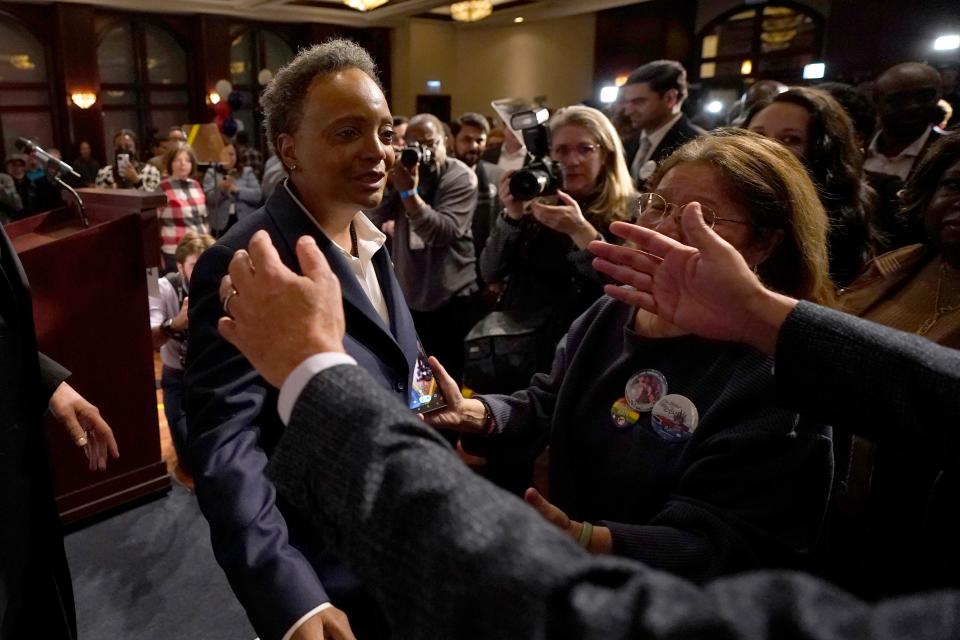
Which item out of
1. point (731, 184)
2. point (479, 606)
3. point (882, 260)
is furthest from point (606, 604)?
point (882, 260)

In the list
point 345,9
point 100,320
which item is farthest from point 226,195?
point 345,9

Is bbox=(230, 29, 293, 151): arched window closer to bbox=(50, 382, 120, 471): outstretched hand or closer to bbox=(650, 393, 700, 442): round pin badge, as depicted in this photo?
bbox=(50, 382, 120, 471): outstretched hand

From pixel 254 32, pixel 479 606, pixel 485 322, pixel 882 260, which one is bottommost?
pixel 485 322

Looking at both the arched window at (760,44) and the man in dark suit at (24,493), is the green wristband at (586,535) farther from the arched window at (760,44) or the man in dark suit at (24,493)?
the arched window at (760,44)

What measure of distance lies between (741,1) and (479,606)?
34.2 ft

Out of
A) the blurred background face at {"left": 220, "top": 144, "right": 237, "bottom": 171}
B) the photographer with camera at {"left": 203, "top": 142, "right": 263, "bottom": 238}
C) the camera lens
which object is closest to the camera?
the camera lens

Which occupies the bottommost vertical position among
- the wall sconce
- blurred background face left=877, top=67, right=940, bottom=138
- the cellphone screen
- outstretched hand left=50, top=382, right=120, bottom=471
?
outstretched hand left=50, top=382, right=120, bottom=471

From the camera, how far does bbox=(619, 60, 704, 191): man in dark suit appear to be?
9.43ft

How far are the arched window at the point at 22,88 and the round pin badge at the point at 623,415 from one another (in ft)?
34.3

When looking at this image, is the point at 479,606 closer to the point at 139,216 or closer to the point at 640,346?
the point at 640,346

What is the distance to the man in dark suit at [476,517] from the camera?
414mm

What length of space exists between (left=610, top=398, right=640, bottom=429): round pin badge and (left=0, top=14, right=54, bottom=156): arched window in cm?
1047

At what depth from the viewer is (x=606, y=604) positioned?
0.42 m

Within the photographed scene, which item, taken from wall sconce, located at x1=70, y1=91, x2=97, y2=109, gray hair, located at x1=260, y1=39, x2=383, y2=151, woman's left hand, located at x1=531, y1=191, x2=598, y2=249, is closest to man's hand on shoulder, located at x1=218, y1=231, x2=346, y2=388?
gray hair, located at x1=260, y1=39, x2=383, y2=151
